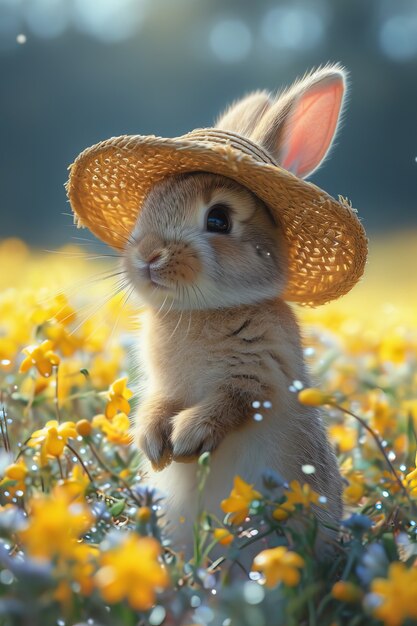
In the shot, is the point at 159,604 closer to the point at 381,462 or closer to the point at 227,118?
the point at 381,462

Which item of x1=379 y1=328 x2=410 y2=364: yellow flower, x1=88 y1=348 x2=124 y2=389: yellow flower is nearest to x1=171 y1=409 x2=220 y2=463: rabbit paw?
x1=88 y1=348 x2=124 y2=389: yellow flower

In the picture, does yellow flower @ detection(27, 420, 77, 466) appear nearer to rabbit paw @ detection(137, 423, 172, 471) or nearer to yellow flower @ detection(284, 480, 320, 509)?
rabbit paw @ detection(137, 423, 172, 471)

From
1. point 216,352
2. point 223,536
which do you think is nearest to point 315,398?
point 223,536

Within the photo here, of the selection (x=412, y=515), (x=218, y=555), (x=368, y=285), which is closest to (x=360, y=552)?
(x=412, y=515)

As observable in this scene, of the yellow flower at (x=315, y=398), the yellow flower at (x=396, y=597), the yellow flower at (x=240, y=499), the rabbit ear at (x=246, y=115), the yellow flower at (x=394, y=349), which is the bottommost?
the yellow flower at (x=394, y=349)

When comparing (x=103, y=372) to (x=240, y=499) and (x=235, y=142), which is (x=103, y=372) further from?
(x=240, y=499)

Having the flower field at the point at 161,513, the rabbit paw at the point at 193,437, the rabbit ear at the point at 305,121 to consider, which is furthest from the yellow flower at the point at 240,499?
the rabbit ear at the point at 305,121

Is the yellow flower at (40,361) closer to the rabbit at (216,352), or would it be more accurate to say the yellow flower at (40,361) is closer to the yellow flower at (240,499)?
the rabbit at (216,352)
